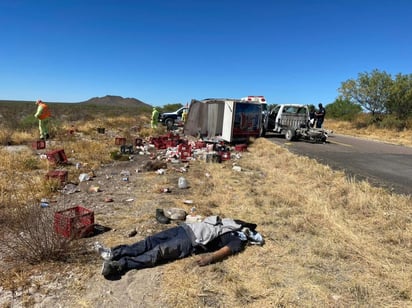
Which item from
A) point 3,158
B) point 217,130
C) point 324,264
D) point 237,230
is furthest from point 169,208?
point 217,130

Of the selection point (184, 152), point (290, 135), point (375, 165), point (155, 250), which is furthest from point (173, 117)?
point (155, 250)

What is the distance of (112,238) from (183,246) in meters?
1.07

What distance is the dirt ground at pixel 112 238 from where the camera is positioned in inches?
112

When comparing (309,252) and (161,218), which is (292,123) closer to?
(161,218)

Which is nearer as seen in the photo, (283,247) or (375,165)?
(283,247)

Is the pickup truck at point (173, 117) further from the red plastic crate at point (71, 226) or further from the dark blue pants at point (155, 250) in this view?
the dark blue pants at point (155, 250)

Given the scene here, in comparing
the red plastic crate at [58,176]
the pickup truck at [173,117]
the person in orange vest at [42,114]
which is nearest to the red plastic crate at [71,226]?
the red plastic crate at [58,176]

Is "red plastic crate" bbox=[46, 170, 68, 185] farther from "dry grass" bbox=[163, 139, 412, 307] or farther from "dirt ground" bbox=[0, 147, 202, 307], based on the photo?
"dry grass" bbox=[163, 139, 412, 307]

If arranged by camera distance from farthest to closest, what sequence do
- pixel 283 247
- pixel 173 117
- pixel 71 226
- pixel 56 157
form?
pixel 173 117 → pixel 56 157 → pixel 283 247 → pixel 71 226

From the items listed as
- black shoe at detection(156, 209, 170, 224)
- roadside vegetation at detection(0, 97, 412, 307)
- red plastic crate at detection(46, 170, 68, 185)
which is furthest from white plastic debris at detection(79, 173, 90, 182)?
black shoe at detection(156, 209, 170, 224)

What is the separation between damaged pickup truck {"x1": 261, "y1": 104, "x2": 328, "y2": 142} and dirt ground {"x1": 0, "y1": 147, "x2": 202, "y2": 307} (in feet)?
31.3

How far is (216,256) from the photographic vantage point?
11.6 feet

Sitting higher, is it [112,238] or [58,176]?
[58,176]

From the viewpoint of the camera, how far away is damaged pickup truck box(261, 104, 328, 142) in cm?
1591
